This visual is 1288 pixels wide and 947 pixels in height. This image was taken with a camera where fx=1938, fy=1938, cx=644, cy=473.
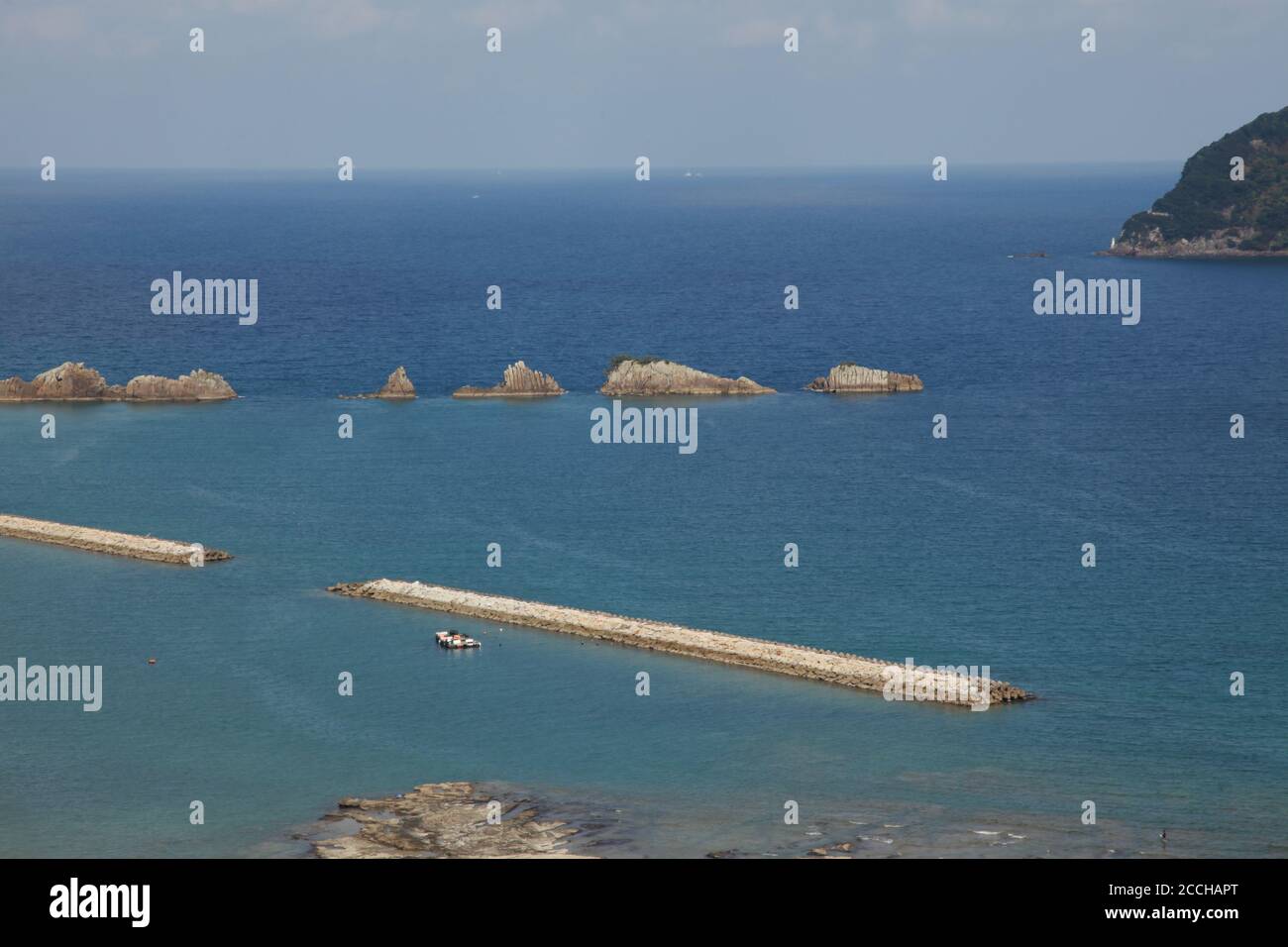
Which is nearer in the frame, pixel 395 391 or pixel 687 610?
pixel 687 610

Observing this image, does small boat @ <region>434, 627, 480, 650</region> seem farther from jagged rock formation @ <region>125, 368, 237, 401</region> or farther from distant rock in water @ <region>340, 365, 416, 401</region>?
jagged rock formation @ <region>125, 368, 237, 401</region>

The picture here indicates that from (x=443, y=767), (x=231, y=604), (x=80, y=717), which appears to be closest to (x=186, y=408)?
(x=231, y=604)

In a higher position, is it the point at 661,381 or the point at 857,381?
the point at 661,381

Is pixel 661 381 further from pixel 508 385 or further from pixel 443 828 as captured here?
pixel 443 828

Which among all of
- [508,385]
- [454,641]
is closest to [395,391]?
[508,385]

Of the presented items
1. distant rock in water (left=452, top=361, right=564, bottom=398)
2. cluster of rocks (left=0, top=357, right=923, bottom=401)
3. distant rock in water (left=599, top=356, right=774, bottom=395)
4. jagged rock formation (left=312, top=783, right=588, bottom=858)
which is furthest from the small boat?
distant rock in water (left=452, top=361, right=564, bottom=398)

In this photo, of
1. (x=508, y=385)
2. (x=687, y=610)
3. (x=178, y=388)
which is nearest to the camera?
(x=687, y=610)

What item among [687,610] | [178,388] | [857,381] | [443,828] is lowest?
[443,828]

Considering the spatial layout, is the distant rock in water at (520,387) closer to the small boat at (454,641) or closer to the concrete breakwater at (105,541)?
the concrete breakwater at (105,541)
